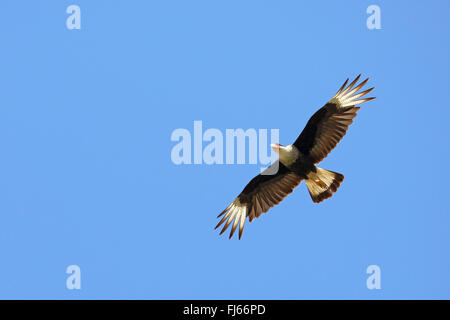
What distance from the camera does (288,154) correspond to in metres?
11.3

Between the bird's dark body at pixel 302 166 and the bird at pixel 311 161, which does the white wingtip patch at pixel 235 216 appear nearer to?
the bird at pixel 311 161

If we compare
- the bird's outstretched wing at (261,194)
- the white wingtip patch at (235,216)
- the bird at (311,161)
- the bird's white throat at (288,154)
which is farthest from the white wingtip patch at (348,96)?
the white wingtip patch at (235,216)

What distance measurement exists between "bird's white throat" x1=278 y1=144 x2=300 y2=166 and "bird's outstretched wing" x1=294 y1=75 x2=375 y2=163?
0.15m

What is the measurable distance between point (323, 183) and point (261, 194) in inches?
52.0

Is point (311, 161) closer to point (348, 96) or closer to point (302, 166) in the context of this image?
point (302, 166)

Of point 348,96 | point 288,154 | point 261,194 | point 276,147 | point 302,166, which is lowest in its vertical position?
point 261,194

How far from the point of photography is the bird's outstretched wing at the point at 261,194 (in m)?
11.9

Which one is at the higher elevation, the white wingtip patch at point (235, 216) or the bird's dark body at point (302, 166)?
the bird's dark body at point (302, 166)

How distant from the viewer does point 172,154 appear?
12.3 m

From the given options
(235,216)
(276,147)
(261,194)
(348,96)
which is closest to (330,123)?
(348,96)
